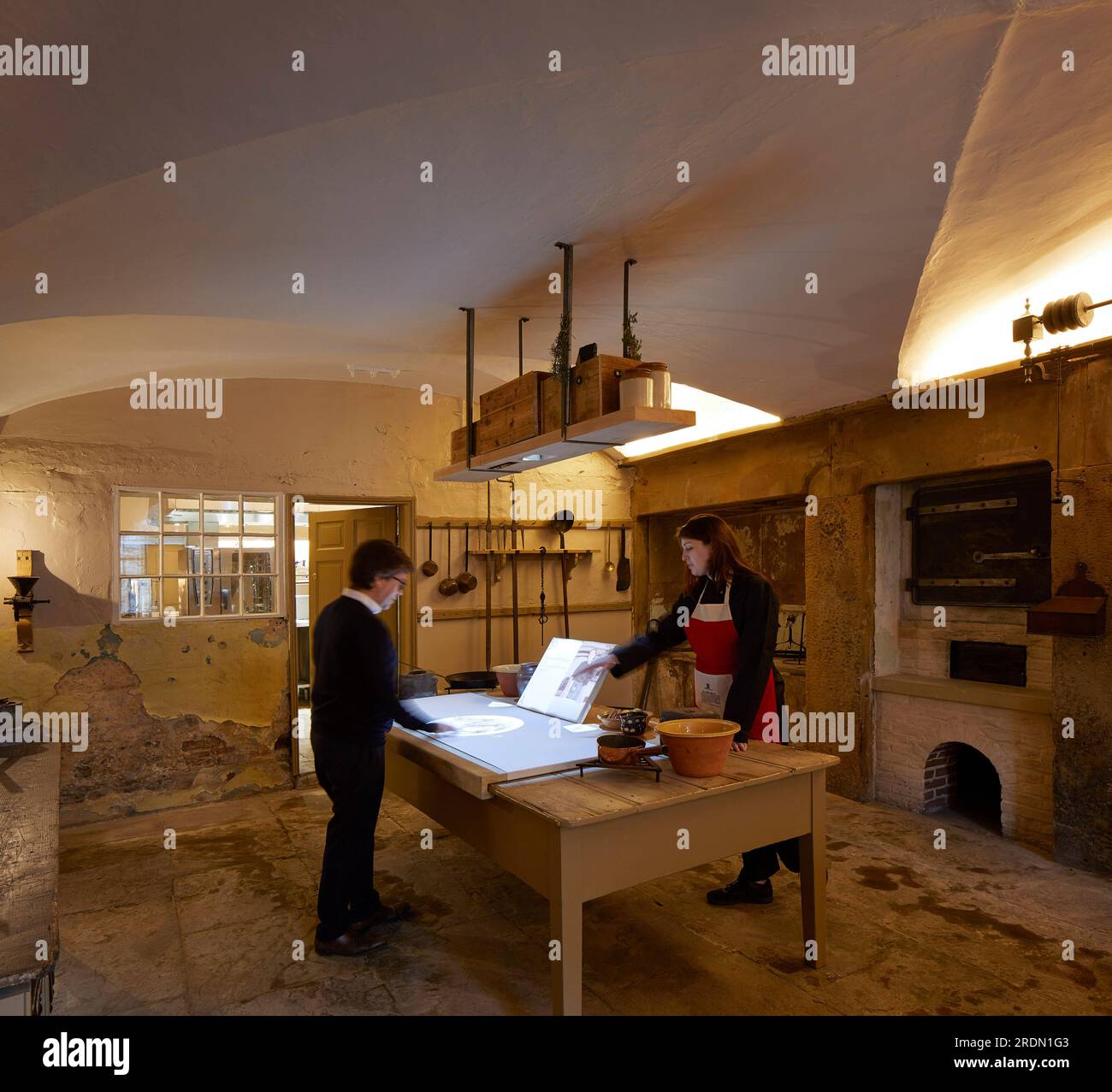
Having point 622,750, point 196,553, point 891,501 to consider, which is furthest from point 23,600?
point 891,501

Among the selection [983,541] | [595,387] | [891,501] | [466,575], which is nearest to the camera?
[595,387]

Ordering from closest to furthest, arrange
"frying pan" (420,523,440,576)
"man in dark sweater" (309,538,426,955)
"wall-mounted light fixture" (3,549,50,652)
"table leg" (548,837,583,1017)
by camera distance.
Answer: "table leg" (548,837,583,1017)
"man in dark sweater" (309,538,426,955)
"wall-mounted light fixture" (3,549,50,652)
"frying pan" (420,523,440,576)

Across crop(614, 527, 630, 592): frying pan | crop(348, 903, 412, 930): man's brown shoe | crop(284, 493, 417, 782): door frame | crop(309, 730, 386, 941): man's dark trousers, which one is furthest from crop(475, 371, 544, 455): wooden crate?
crop(614, 527, 630, 592): frying pan

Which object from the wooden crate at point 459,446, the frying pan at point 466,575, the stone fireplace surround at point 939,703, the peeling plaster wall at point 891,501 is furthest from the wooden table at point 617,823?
the frying pan at point 466,575

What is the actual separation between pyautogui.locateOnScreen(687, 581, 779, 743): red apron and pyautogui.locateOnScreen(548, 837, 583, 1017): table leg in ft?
4.21

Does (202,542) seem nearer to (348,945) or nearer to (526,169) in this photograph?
(348,945)

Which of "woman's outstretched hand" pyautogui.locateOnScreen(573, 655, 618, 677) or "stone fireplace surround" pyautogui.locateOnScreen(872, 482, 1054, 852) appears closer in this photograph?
"woman's outstretched hand" pyautogui.locateOnScreen(573, 655, 618, 677)

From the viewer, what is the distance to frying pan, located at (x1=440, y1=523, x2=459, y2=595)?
6371 millimetres

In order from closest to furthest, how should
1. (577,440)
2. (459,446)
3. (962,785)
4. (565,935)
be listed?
(565,935), (577,440), (459,446), (962,785)

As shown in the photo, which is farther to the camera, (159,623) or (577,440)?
(159,623)

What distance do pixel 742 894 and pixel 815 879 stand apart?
2.49 ft

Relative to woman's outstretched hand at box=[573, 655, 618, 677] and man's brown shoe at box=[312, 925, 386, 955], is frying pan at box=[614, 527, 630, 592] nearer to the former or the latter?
woman's outstretched hand at box=[573, 655, 618, 677]

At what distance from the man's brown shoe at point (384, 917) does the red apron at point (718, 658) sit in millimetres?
1671

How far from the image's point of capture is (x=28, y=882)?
220 cm
